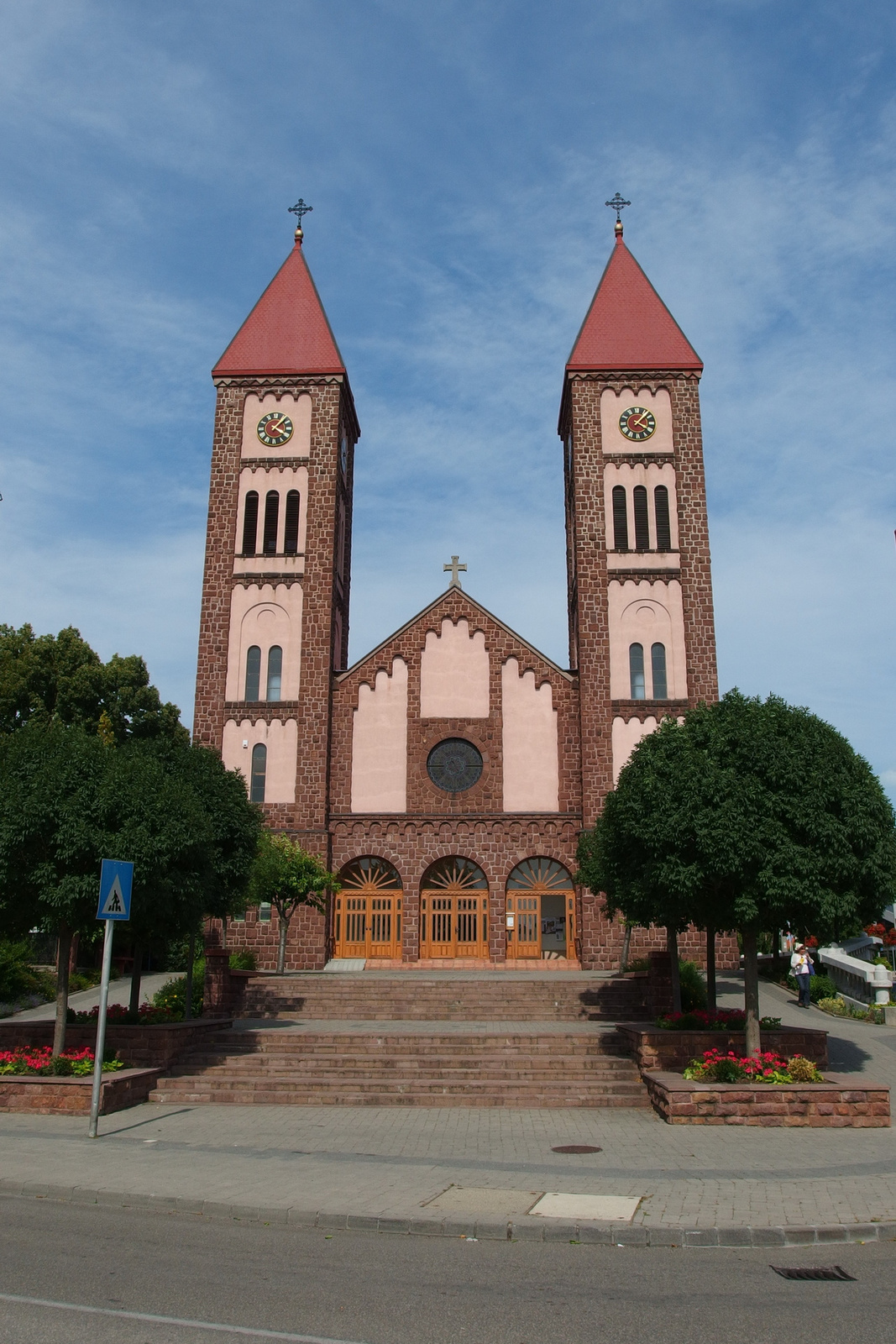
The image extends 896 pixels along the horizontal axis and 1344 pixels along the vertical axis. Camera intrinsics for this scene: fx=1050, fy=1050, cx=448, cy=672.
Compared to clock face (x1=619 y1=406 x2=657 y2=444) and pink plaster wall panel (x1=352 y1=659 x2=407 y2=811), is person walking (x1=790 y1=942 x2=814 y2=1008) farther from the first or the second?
clock face (x1=619 y1=406 x2=657 y2=444)

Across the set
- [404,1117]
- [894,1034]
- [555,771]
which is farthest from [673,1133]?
[555,771]

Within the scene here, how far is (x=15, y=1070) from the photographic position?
15.2 meters

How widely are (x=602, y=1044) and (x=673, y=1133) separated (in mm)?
5566

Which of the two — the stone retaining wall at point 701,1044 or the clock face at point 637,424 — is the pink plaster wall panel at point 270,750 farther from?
the stone retaining wall at point 701,1044

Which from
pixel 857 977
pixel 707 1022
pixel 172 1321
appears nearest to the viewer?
pixel 172 1321

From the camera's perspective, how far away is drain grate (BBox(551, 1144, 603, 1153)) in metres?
12.0

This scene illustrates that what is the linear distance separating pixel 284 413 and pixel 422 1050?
26839 mm

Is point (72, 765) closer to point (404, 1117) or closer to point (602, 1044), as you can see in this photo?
point (404, 1117)

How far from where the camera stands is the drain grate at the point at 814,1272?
7523 millimetres

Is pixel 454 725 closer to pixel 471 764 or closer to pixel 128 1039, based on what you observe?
pixel 471 764

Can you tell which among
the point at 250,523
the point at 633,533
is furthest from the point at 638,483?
the point at 250,523

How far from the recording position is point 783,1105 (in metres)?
13.8

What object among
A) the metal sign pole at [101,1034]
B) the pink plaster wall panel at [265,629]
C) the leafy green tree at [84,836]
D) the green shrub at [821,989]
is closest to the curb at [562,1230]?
the metal sign pole at [101,1034]

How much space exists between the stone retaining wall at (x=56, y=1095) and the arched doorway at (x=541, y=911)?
67.0 ft
